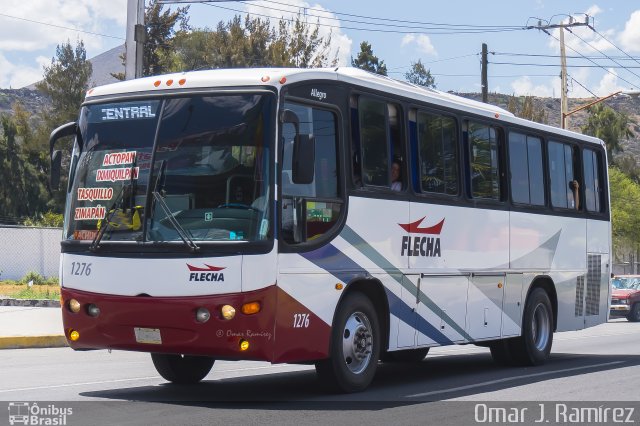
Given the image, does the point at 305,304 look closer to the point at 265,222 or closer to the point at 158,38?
the point at 265,222

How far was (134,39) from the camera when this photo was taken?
2111 centimetres

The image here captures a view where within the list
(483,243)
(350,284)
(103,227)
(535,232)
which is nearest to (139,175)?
(103,227)

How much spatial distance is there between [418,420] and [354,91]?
3.87 meters

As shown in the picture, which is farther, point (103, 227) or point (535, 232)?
point (535, 232)

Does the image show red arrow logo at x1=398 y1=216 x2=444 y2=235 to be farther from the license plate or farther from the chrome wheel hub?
the license plate

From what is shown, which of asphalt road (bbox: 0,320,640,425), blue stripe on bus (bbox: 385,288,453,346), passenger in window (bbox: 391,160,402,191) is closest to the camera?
asphalt road (bbox: 0,320,640,425)

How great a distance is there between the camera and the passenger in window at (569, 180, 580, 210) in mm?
17750

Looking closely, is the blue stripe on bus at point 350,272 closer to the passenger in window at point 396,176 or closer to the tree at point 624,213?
the passenger in window at point 396,176

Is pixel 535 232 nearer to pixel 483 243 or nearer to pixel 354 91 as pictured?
pixel 483 243

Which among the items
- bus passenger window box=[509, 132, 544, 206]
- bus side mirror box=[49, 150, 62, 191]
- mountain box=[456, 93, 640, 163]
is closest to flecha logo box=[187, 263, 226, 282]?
bus side mirror box=[49, 150, 62, 191]

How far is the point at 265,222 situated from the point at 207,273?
2.36 ft

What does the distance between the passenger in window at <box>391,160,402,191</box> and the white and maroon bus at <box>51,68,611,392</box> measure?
0.08 ft

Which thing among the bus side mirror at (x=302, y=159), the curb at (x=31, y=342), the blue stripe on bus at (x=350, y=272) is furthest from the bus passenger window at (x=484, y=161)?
the curb at (x=31, y=342)

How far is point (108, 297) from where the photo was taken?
424 inches
